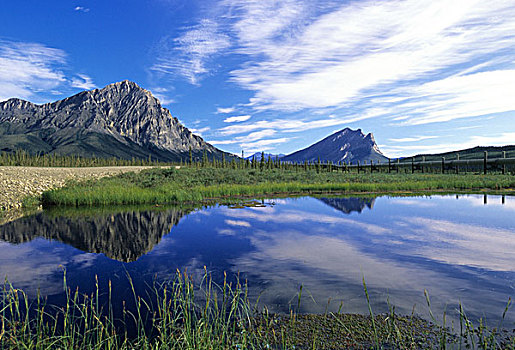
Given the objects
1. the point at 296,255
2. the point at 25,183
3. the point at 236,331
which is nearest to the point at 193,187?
the point at 25,183

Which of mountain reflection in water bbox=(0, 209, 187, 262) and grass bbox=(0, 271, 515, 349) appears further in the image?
mountain reflection in water bbox=(0, 209, 187, 262)

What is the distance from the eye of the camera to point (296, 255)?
37.6 ft

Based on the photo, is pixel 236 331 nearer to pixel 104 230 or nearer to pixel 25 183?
pixel 104 230

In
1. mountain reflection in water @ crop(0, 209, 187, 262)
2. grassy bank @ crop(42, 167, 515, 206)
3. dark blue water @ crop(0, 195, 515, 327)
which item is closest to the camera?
dark blue water @ crop(0, 195, 515, 327)

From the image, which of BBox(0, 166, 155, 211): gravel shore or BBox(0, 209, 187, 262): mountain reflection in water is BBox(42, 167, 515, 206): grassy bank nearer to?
BBox(0, 166, 155, 211): gravel shore

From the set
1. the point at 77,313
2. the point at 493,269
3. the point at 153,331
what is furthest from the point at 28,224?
the point at 493,269

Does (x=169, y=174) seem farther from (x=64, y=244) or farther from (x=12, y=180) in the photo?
(x=64, y=244)

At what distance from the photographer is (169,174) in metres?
43.8

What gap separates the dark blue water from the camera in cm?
782

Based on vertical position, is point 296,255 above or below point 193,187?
below

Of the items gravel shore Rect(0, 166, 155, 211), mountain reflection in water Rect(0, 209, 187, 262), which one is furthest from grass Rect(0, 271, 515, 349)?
gravel shore Rect(0, 166, 155, 211)

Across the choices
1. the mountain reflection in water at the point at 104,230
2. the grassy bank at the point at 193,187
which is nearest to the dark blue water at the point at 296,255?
the mountain reflection in water at the point at 104,230

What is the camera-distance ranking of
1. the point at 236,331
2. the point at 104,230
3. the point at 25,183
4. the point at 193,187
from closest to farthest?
the point at 236,331, the point at 104,230, the point at 25,183, the point at 193,187

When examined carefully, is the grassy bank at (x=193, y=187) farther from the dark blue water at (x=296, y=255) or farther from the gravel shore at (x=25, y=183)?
the dark blue water at (x=296, y=255)
